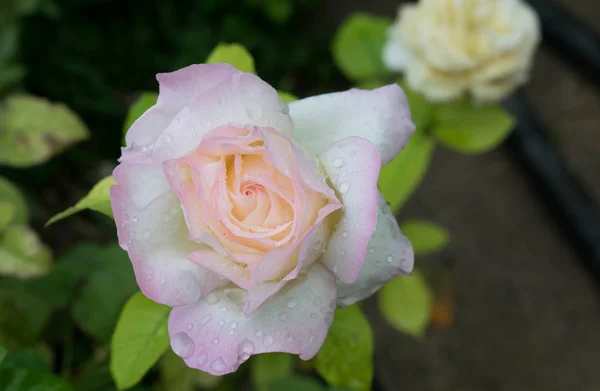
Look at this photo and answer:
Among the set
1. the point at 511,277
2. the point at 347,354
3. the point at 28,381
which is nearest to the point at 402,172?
the point at 347,354

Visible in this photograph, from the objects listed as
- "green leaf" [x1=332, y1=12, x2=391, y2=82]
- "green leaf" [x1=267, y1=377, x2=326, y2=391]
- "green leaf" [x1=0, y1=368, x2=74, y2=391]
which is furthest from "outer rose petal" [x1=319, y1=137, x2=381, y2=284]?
"green leaf" [x1=332, y1=12, x2=391, y2=82]

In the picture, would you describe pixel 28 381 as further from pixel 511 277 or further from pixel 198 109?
pixel 511 277

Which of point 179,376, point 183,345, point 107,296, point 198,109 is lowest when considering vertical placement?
point 179,376

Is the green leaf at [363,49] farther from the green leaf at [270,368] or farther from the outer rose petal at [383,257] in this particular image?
the outer rose petal at [383,257]

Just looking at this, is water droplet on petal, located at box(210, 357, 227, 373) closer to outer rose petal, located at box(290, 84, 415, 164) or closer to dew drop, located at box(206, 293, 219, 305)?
dew drop, located at box(206, 293, 219, 305)

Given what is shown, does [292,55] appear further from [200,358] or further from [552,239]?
[200,358]
